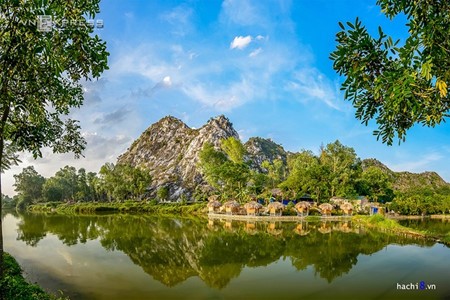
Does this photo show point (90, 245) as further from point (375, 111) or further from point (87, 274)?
point (375, 111)

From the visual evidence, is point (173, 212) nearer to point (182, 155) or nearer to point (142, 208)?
point (142, 208)

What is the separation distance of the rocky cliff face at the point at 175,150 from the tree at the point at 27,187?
97.9ft

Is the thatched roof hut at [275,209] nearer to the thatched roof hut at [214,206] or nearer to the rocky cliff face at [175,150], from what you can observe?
the thatched roof hut at [214,206]

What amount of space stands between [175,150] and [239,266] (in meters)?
90.2

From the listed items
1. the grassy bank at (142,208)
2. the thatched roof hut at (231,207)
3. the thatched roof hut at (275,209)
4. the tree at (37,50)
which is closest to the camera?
the tree at (37,50)

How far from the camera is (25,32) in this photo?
364 cm

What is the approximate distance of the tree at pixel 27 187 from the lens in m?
74.8

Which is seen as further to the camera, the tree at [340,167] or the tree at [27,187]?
the tree at [27,187]

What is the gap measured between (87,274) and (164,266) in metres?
3.17

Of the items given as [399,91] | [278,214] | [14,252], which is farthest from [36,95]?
[278,214]

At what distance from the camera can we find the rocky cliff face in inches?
3140

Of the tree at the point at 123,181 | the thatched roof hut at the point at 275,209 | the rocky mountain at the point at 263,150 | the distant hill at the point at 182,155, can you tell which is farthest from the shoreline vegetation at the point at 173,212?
the rocky mountain at the point at 263,150

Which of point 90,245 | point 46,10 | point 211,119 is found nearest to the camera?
point 46,10

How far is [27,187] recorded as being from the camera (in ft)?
249
